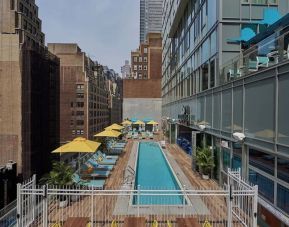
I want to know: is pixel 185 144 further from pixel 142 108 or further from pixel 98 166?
pixel 142 108

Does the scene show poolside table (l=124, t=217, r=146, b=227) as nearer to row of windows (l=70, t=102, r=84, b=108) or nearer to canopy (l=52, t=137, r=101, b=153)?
canopy (l=52, t=137, r=101, b=153)

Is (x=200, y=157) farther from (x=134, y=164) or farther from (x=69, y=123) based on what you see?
(x=69, y=123)

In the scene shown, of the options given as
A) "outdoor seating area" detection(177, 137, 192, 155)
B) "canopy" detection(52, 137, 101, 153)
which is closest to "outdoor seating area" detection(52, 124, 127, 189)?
"canopy" detection(52, 137, 101, 153)

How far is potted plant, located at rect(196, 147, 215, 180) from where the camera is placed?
58.5 ft

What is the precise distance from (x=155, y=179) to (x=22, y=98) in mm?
36025

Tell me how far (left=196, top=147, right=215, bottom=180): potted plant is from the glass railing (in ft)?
15.8

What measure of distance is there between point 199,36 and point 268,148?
47.2 ft

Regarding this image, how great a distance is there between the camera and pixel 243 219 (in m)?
10.8

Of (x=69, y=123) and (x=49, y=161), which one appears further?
(x=69, y=123)

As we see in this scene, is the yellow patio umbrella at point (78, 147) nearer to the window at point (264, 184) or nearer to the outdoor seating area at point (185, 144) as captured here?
the window at point (264, 184)


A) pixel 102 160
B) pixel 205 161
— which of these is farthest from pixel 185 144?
pixel 205 161

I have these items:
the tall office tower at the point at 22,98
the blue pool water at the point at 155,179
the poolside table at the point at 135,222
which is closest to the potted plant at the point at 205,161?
the blue pool water at the point at 155,179

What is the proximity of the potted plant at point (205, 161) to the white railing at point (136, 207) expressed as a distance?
13.4 feet

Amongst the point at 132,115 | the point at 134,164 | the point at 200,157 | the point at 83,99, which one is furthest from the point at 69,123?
the point at 200,157
